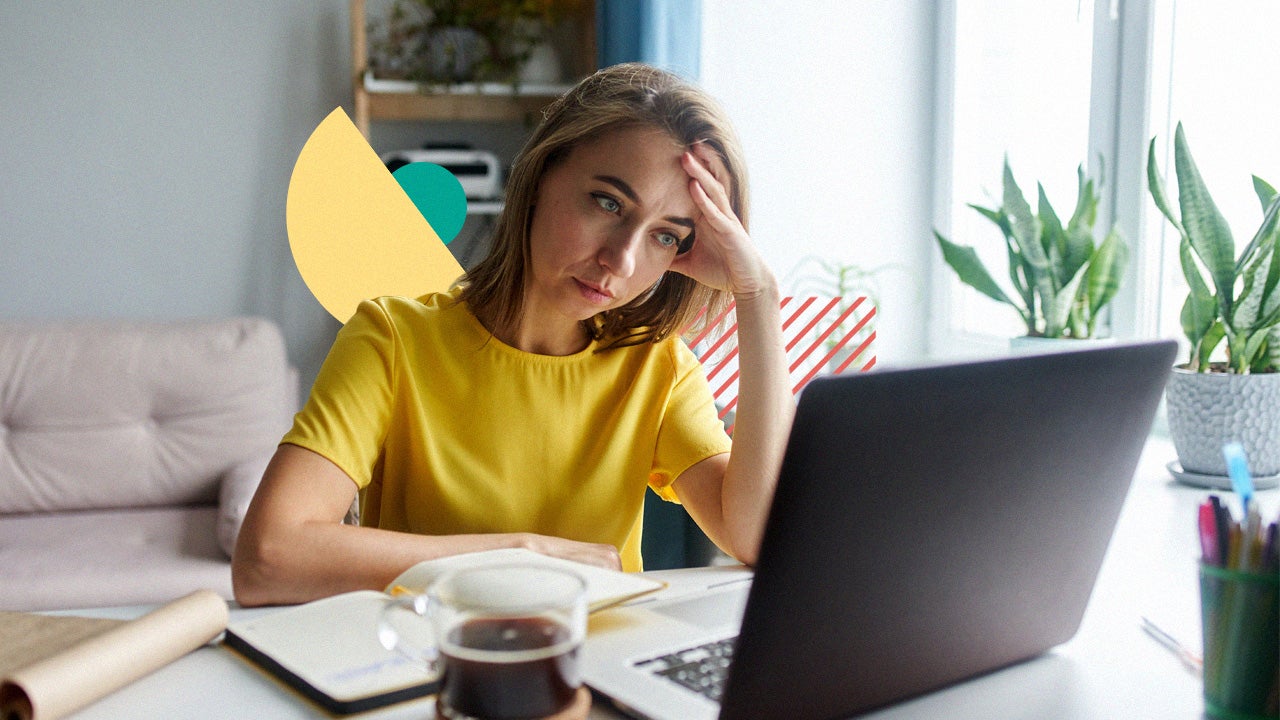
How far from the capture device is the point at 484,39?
304 centimetres

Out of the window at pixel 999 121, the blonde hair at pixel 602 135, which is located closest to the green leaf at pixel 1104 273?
the window at pixel 999 121

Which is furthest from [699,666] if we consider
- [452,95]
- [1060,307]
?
[452,95]

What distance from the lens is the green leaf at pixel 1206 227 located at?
149 centimetres

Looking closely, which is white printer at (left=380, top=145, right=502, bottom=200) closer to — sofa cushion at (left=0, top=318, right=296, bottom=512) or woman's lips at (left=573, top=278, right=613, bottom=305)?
sofa cushion at (left=0, top=318, right=296, bottom=512)

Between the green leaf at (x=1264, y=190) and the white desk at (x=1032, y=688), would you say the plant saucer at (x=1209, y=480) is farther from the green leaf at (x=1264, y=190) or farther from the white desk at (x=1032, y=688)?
the white desk at (x=1032, y=688)

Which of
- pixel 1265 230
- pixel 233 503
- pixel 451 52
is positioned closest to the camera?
pixel 1265 230

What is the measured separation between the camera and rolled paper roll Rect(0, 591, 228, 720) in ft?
2.14

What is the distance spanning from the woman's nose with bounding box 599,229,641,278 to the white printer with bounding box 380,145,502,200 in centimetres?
188

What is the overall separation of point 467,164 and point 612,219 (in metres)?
1.91

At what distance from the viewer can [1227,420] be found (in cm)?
146

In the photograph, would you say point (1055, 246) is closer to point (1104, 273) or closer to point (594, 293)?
point (1104, 273)

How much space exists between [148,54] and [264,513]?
7.88 ft

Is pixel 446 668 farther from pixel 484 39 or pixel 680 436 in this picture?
pixel 484 39

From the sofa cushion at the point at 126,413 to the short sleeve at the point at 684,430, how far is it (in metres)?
1.44
